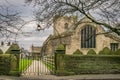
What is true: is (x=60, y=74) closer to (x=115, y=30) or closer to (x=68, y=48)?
(x=115, y=30)

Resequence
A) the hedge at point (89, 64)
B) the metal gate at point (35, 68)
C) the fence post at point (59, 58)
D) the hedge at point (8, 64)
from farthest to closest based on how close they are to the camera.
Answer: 1. the metal gate at point (35, 68)
2. the hedge at point (89, 64)
3. the fence post at point (59, 58)
4. the hedge at point (8, 64)

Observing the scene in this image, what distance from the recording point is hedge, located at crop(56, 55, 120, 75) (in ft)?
86.1

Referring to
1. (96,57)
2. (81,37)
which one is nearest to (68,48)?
(81,37)

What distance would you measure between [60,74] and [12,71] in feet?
12.1

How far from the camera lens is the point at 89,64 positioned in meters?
27.2

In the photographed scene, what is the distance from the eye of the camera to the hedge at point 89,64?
86.1 feet

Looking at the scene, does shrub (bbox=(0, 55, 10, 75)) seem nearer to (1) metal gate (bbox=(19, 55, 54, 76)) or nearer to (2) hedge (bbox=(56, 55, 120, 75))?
(1) metal gate (bbox=(19, 55, 54, 76))

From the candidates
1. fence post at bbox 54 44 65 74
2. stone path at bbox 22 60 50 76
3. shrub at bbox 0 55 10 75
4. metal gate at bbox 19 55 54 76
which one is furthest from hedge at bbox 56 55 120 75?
shrub at bbox 0 55 10 75

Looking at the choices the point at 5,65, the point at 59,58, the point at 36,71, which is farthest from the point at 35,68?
the point at 5,65

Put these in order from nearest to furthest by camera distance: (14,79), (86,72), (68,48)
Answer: (14,79)
(86,72)
(68,48)

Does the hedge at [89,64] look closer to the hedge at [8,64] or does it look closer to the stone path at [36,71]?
the stone path at [36,71]

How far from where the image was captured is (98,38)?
2638 inches

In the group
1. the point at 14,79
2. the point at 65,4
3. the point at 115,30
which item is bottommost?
the point at 14,79

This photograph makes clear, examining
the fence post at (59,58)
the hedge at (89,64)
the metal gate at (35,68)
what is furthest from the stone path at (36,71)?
the hedge at (89,64)
